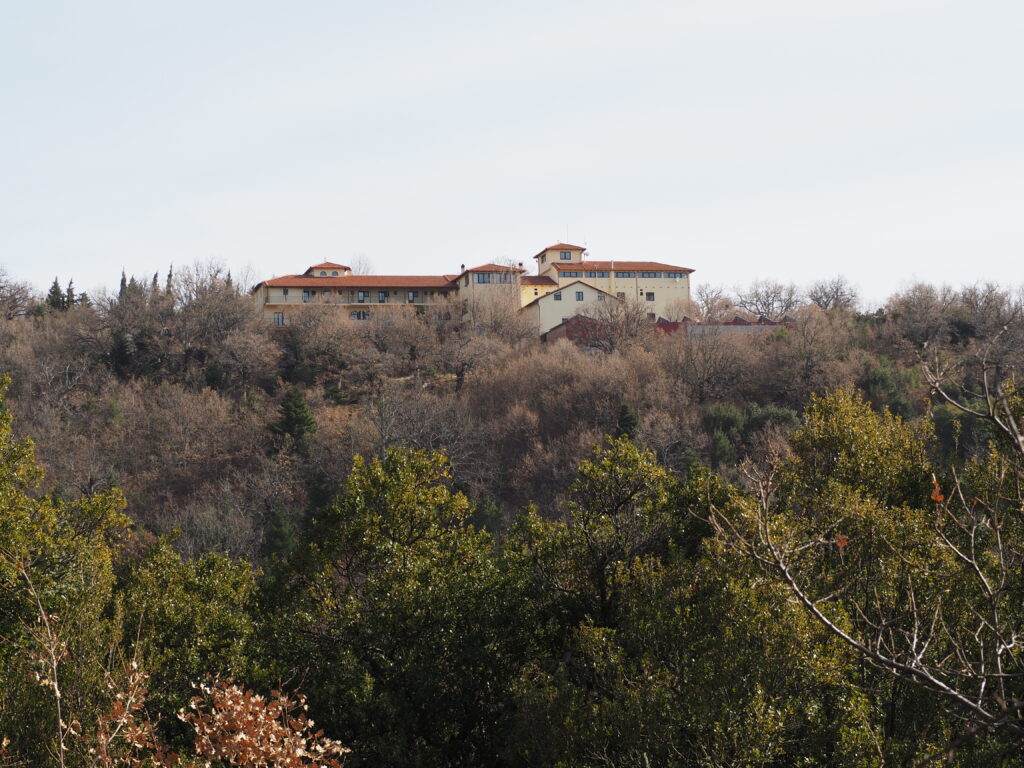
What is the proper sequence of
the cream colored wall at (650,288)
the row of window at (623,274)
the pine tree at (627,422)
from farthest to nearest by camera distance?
the row of window at (623,274)
the cream colored wall at (650,288)
the pine tree at (627,422)

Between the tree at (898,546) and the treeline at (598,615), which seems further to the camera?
the treeline at (598,615)

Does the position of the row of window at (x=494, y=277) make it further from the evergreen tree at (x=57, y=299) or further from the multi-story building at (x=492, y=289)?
the evergreen tree at (x=57, y=299)

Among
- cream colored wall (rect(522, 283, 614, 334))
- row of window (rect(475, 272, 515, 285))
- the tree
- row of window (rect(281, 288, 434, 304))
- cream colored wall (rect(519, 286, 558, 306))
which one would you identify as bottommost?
the tree

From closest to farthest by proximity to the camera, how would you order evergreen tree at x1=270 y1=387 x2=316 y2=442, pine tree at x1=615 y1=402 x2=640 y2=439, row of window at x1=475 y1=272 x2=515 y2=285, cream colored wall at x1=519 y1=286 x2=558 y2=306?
pine tree at x1=615 y1=402 x2=640 y2=439, evergreen tree at x1=270 y1=387 x2=316 y2=442, row of window at x1=475 y1=272 x2=515 y2=285, cream colored wall at x1=519 y1=286 x2=558 y2=306

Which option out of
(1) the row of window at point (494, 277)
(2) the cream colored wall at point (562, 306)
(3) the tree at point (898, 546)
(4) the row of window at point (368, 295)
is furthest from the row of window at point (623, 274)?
(3) the tree at point (898, 546)

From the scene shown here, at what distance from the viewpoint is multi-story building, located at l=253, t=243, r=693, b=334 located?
305ft

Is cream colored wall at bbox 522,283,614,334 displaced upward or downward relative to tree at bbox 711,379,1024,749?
upward

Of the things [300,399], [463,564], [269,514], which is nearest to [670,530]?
[463,564]

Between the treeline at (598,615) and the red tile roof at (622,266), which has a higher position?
the red tile roof at (622,266)

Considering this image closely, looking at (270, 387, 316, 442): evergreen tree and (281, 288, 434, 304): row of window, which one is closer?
(270, 387, 316, 442): evergreen tree

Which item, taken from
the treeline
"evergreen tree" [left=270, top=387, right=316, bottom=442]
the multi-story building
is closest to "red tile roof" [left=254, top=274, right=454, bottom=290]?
the multi-story building

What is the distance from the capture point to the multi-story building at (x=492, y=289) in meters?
92.9

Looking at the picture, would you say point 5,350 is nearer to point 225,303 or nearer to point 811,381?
point 225,303

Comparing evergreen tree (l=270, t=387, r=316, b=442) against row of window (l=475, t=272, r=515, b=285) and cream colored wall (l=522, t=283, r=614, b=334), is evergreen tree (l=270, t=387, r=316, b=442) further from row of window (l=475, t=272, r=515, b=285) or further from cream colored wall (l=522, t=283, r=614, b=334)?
row of window (l=475, t=272, r=515, b=285)
